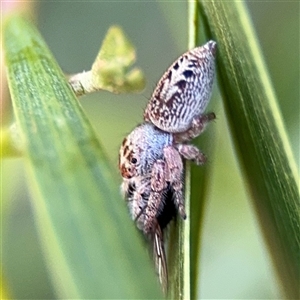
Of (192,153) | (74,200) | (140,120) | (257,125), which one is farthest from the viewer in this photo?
(140,120)

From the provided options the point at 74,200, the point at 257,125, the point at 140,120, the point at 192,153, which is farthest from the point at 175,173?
the point at 140,120

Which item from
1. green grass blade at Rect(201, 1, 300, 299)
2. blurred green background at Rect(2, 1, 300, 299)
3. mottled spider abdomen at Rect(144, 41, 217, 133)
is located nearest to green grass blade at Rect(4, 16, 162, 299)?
green grass blade at Rect(201, 1, 300, 299)

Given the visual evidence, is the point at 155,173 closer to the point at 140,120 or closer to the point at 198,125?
the point at 198,125

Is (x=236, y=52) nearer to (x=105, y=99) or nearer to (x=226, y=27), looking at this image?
(x=226, y=27)

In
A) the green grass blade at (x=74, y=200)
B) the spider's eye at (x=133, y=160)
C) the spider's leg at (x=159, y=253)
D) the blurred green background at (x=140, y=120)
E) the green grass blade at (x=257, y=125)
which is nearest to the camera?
the green grass blade at (x=74, y=200)

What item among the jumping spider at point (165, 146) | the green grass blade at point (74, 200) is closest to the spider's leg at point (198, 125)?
the jumping spider at point (165, 146)

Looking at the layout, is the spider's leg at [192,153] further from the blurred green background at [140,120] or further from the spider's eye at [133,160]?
the blurred green background at [140,120]
